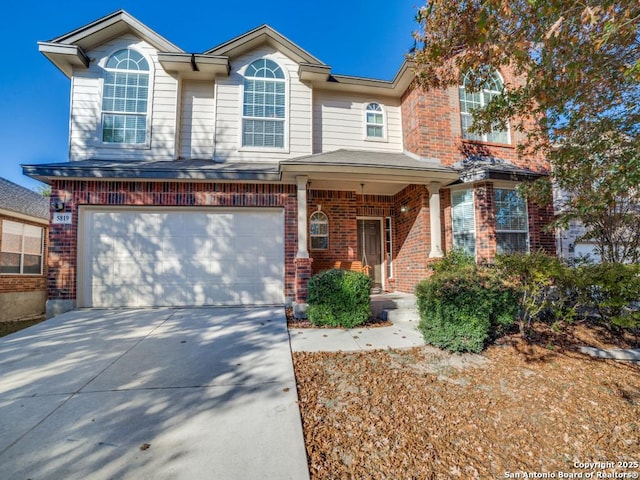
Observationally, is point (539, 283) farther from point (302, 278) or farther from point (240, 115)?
point (240, 115)

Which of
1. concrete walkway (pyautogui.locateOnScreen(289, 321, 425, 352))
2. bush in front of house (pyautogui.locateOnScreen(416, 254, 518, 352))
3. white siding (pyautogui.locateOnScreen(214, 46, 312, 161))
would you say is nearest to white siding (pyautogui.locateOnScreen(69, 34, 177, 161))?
white siding (pyautogui.locateOnScreen(214, 46, 312, 161))

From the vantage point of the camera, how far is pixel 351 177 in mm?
6758

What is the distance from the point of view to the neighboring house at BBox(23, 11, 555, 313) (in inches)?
261

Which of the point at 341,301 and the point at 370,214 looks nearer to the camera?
the point at 341,301

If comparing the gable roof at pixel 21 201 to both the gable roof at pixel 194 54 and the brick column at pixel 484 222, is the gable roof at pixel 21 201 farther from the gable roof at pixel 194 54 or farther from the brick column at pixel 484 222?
the brick column at pixel 484 222

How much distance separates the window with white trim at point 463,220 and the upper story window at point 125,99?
823 centimetres

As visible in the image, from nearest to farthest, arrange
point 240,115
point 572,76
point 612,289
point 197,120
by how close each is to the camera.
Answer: point 572,76, point 612,289, point 240,115, point 197,120

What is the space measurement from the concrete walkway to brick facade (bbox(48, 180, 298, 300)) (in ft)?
7.04

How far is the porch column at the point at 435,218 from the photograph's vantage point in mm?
6957

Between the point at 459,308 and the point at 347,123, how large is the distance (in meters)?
6.34

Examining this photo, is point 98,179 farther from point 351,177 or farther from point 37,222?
point 351,177

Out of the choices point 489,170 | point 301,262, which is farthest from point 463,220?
point 301,262

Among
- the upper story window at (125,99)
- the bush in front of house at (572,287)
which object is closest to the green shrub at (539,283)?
the bush in front of house at (572,287)

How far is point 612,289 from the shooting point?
438 centimetres
